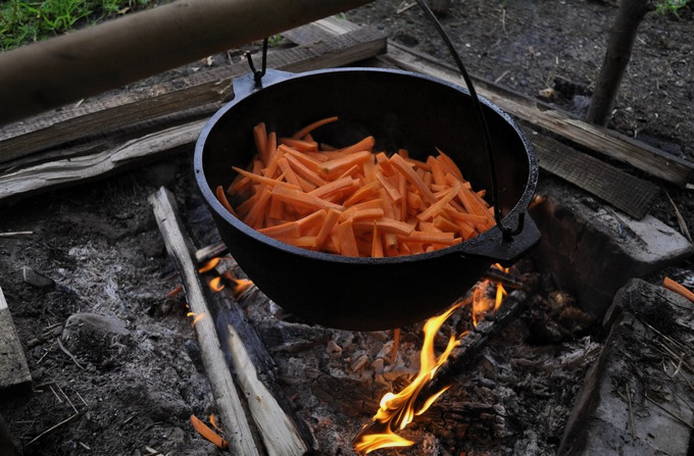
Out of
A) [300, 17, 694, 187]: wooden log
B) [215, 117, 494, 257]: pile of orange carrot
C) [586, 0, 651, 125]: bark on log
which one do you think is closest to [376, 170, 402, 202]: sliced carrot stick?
[215, 117, 494, 257]: pile of orange carrot

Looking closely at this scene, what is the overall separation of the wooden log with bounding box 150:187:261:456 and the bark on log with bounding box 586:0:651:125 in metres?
2.55

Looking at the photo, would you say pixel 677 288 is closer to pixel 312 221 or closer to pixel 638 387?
pixel 638 387

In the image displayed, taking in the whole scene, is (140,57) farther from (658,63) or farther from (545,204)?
(658,63)

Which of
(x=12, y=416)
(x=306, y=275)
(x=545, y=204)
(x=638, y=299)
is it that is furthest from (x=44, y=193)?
(x=638, y=299)

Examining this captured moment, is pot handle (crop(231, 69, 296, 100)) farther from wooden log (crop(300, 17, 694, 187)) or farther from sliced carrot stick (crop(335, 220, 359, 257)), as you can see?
wooden log (crop(300, 17, 694, 187))

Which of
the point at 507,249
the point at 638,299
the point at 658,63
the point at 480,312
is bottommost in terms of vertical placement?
the point at 480,312

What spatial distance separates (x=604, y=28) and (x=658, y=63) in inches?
28.9

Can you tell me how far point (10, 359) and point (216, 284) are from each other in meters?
0.97

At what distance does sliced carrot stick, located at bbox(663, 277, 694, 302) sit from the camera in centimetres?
250

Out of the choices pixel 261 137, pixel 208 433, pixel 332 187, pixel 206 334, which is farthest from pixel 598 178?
pixel 208 433

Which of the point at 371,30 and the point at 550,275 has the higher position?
the point at 371,30

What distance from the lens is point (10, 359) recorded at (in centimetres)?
214

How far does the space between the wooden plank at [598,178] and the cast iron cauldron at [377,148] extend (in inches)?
25.9

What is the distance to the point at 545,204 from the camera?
9.57 ft
